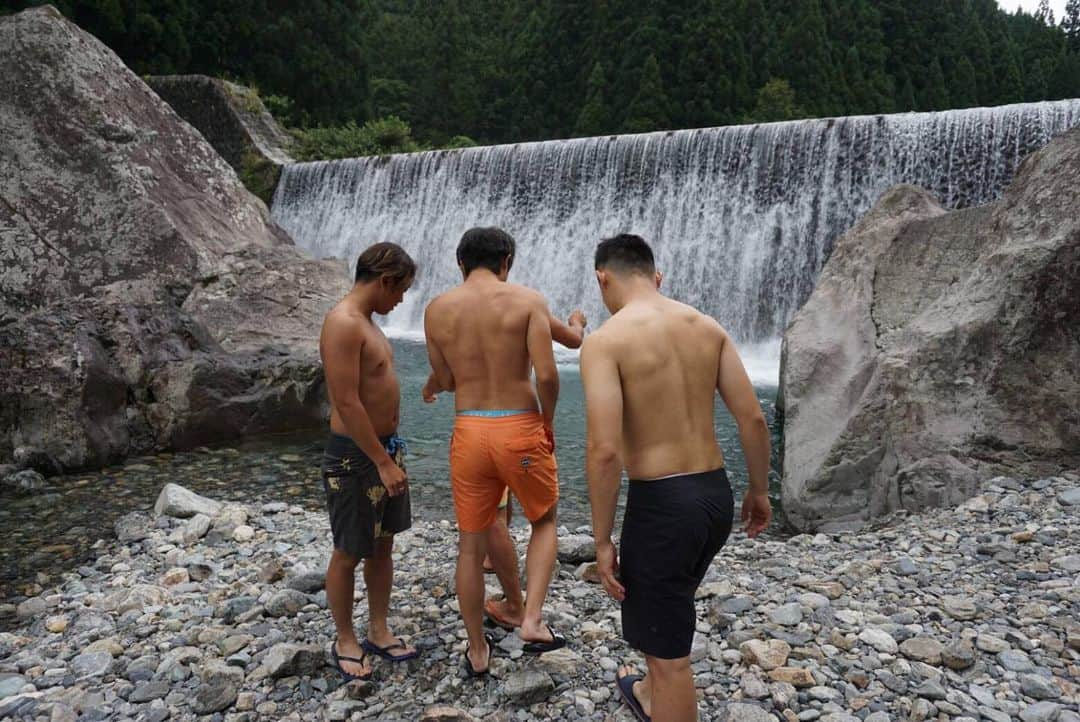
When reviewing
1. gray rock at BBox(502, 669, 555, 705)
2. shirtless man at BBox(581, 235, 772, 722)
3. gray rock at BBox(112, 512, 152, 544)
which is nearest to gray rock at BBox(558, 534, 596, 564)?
gray rock at BBox(502, 669, 555, 705)

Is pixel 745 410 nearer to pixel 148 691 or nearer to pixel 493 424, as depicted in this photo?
pixel 493 424

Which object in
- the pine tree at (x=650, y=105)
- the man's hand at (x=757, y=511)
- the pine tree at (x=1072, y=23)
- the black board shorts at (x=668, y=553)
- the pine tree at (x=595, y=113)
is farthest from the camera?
the pine tree at (x=1072, y=23)

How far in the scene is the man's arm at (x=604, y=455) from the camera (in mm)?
2141

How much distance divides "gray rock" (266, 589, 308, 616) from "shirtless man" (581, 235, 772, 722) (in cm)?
173

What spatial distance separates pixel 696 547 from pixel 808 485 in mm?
2894

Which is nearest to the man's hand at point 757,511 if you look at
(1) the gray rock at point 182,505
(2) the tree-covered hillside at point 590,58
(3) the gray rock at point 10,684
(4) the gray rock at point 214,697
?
(4) the gray rock at point 214,697

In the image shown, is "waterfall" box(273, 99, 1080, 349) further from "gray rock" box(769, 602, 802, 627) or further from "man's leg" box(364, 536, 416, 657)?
"man's leg" box(364, 536, 416, 657)

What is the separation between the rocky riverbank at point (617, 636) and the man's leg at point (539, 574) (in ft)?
0.37

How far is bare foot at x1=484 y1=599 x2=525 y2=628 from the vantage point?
3045 mm

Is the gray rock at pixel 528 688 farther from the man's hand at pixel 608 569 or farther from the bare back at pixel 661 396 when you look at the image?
the bare back at pixel 661 396

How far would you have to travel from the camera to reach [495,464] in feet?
8.87

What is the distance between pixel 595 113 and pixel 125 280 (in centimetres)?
2612

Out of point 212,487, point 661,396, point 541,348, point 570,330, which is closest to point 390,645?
point 541,348

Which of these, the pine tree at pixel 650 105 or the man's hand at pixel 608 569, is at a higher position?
the pine tree at pixel 650 105
